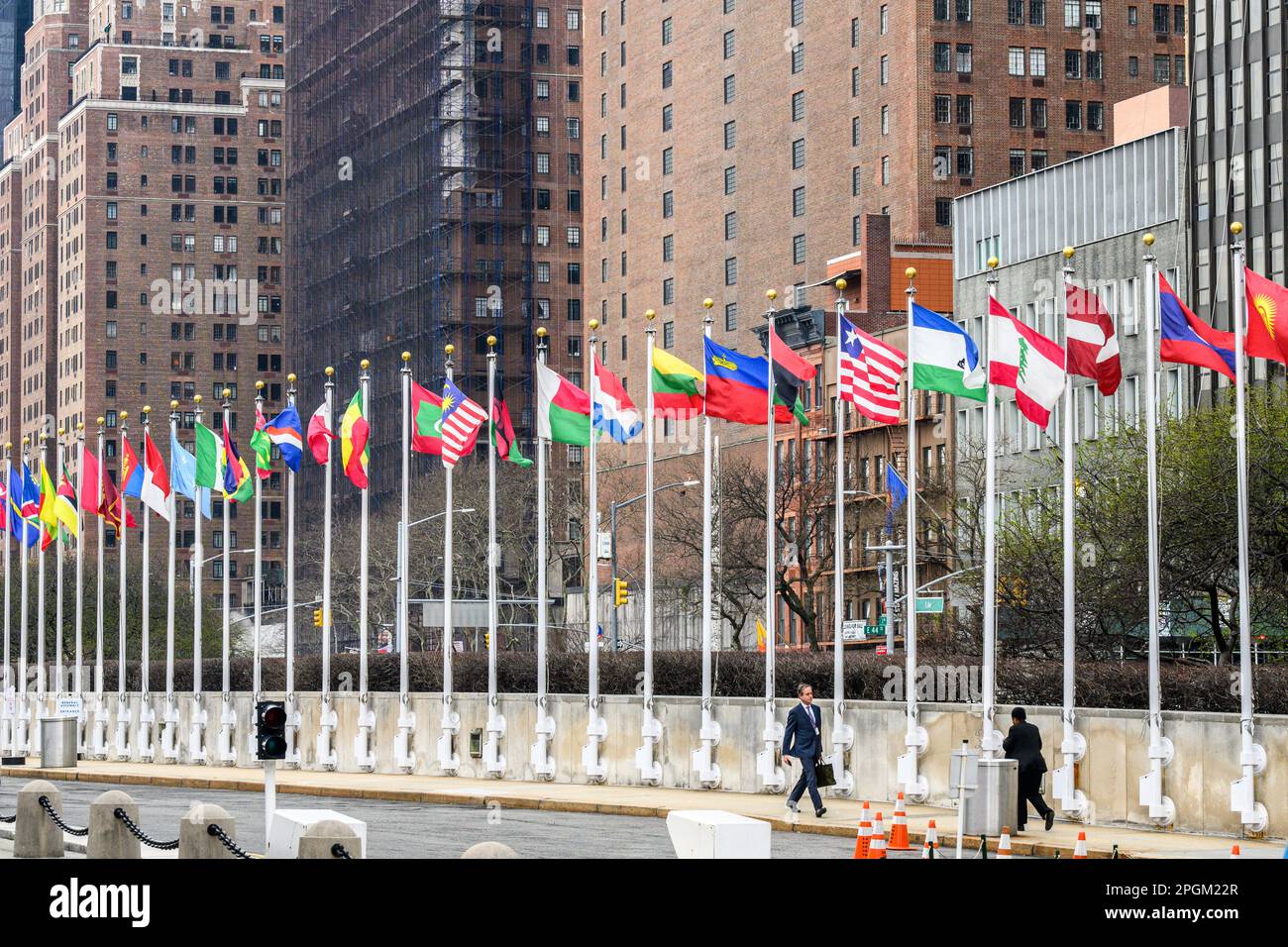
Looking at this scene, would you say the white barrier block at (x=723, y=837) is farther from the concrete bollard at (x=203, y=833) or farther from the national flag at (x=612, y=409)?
the national flag at (x=612, y=409)

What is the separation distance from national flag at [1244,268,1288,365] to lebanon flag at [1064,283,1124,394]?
6.56 feet

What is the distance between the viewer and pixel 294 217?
543ft

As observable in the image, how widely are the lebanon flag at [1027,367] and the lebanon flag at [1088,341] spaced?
0.61 m

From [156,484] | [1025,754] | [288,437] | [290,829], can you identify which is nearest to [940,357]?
[1025,754]

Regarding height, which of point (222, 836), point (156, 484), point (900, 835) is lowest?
point (900, 835)

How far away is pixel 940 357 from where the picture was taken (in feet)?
106

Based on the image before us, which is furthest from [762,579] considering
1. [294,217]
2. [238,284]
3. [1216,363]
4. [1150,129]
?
[238,284]

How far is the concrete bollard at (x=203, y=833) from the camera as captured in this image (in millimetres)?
19062

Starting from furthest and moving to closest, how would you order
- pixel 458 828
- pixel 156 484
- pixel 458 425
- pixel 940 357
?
pixel 156 484
pixel 458 425
pixel 940 357
pixel 458 828

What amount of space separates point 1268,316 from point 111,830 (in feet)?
51.4

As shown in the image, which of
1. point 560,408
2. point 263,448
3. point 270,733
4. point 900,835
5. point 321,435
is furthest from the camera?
point 263,448

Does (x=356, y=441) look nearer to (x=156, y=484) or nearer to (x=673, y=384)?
(x=673, y=384)

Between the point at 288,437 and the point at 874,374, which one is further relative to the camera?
the point at 288,437
